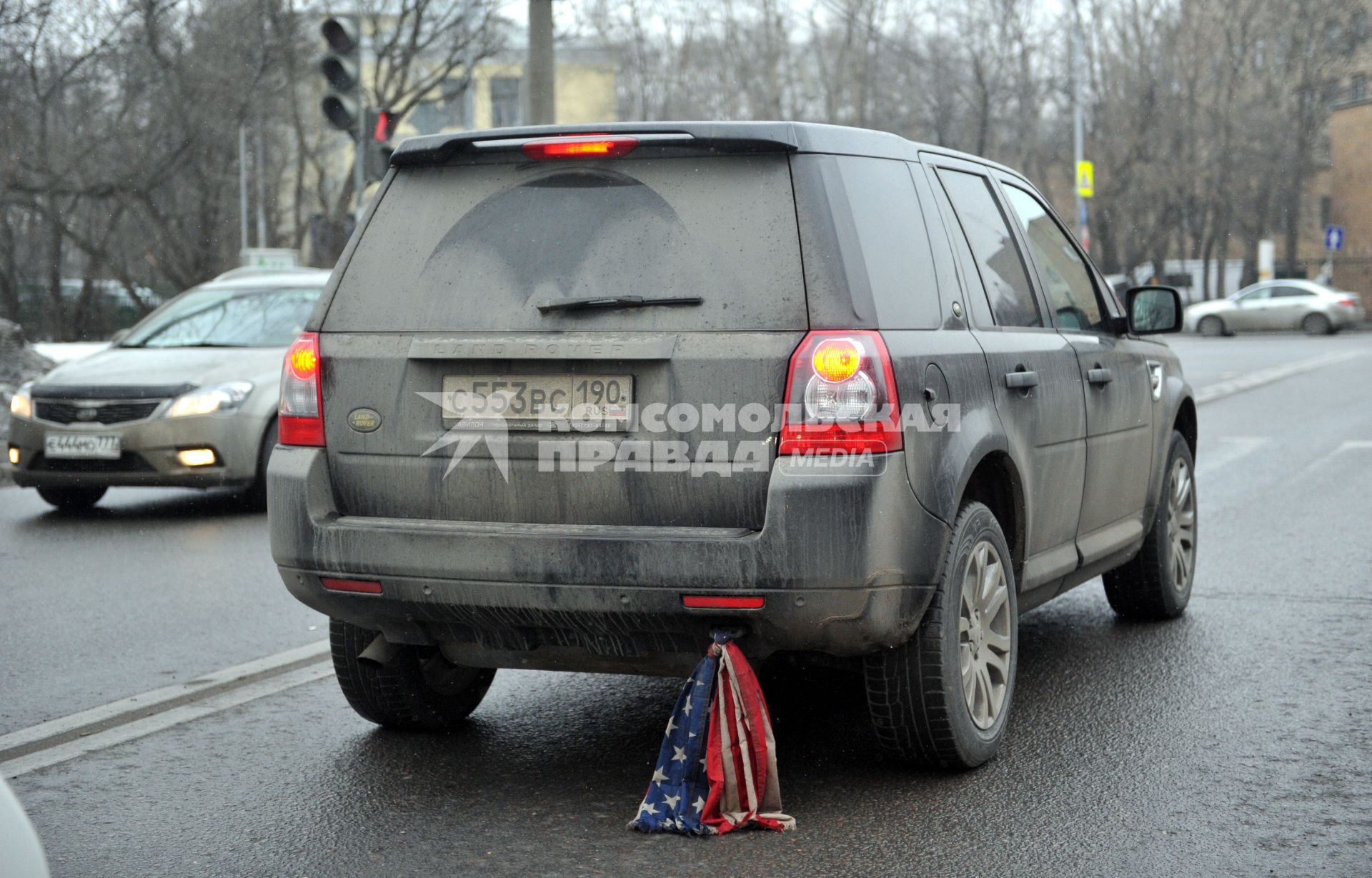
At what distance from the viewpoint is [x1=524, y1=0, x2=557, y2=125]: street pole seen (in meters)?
12.8

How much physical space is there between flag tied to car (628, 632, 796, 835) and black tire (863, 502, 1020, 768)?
0.41 meters

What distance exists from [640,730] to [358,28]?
9.64 meters

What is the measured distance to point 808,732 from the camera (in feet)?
16.3

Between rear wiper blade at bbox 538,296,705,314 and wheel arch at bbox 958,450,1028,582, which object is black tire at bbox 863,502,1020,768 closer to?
wheel arch at bbox 958,450,1028,582

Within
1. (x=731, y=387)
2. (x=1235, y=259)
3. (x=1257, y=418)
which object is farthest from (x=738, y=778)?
(x=1235, y=259)

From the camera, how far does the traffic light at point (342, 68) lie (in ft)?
42.2

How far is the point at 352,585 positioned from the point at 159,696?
1.60 meters

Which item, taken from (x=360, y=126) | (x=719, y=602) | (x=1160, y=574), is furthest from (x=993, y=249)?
(x=360, y=126)

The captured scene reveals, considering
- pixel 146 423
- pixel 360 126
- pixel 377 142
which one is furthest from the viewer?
pixel 377 142

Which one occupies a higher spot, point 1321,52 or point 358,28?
point 1321,52

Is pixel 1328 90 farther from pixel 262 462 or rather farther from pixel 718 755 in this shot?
pixel 718 755

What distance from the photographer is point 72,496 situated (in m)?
10.8

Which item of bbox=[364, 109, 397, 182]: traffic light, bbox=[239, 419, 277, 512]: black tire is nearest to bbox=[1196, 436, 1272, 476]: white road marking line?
bbox=[239, 419, 277, 512]: black tire

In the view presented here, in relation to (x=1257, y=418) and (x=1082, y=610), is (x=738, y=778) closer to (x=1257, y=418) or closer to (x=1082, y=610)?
(x=1082, y=610)
